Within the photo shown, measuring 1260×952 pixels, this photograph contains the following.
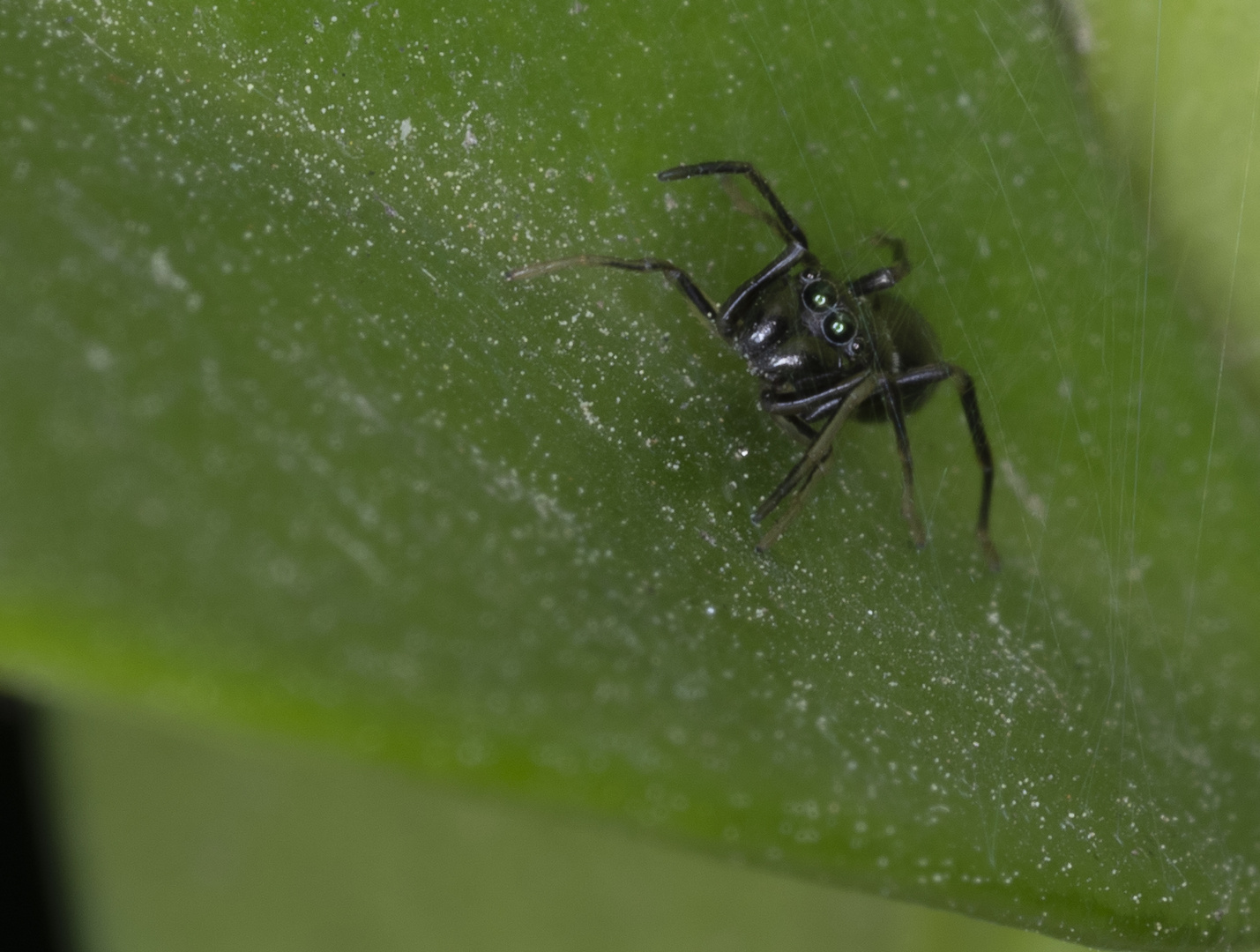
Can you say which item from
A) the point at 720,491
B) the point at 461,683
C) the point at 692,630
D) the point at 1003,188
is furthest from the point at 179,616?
the point at 1003,188

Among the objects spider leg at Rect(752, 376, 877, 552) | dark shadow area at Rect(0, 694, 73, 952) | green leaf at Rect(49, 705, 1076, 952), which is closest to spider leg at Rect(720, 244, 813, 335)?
spider leg at Rect(752, 376, 877, 552)

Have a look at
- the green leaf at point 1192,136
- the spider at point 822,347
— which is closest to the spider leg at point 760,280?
the spider at point 822,347

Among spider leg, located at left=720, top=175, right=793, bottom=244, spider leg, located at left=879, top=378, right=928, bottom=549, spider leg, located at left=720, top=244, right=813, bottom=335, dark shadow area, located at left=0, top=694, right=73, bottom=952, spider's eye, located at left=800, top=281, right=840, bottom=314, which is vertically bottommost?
dark shadow area, located at left=0, top=694, right=73, bottom=952

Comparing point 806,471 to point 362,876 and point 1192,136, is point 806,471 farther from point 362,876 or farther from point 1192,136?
point 362,876

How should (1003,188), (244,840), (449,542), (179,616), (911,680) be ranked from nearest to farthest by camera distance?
(179,616) < (449,542) < (911,680) < (1003,188) < (244,840)

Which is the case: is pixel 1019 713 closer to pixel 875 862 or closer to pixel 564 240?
pixel 875 862

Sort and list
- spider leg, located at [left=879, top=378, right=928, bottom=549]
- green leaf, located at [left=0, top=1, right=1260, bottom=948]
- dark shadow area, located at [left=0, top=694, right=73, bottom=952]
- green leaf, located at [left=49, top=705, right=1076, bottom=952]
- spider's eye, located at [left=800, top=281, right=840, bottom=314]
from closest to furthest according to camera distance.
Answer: green leaf, located at [left=0, top=1, right=1260, bottom=948], spider leg, located at [left=879, top=378, right=928, bottom=549], spider's eye, located at [left=800, top=281, right=840, bottom=314], green leaf, located at [left=49, top=705, right=1076, bottom=952], dark shadow area, located at [left=0, top=694, right=73, bottom=952]

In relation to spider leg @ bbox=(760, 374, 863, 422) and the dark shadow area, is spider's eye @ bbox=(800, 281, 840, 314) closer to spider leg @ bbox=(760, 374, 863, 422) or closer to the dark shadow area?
spider leg @ bbox=(760, 374, 863, 422)
